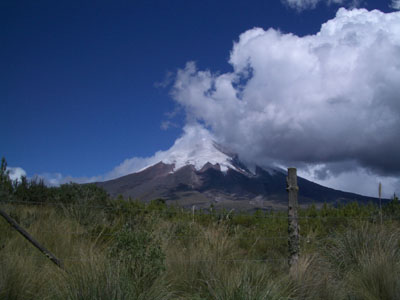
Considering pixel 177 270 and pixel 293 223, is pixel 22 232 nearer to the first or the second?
pixel 177 270

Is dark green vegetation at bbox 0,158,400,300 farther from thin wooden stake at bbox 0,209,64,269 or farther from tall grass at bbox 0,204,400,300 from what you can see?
thin wooden stake at bbox 0,209,64,269

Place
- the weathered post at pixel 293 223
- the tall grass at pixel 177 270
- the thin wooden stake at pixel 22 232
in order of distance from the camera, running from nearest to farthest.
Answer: the tall grass at pixel 177 270 < the thin wooden stake at pixel 22 232 < the weathered post at pixel 293 223

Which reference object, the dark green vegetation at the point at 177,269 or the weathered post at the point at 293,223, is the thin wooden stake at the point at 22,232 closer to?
the dark green vegetation at the point at 177,269

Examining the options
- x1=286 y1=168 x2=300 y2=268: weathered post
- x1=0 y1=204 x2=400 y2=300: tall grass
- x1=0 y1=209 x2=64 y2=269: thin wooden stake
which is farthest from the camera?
x1=286 y1=168 x2=300 y2=268: weathered post

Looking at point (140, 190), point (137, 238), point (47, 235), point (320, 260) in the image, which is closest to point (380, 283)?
point (320, 260)

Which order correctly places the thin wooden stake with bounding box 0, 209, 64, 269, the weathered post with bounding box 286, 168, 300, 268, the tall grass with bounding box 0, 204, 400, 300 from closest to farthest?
1. the tall grass with bounding box 0, 204, 400, 300
2. the thin wooden stake with bounding box 0, 209, 64, 269
3. the weathered post with bounding box 286, 168, 300, 268

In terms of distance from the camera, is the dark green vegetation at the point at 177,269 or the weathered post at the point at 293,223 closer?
the dark green vegetation at the point at 177,269

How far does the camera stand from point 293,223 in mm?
5914

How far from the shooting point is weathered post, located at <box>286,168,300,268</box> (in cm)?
581

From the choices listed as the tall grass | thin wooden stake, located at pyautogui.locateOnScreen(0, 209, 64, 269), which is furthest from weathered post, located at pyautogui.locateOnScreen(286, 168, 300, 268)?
thin wooden stake, located at pyautogui.locateOnScreen(0, 209, 64, 269)

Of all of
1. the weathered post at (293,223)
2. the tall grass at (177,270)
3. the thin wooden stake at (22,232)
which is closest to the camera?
the tall grass at (177,270)

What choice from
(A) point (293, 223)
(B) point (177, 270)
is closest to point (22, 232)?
(B) point (177, 270)

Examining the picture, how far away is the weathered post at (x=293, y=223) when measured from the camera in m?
5.81

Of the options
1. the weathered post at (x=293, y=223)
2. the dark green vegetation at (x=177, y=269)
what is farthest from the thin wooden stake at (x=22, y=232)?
the weathered post at (x=293, y=223)
